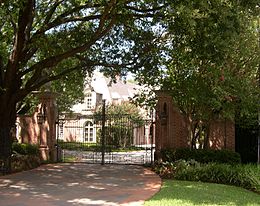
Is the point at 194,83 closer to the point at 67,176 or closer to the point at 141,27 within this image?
the point at 141,27

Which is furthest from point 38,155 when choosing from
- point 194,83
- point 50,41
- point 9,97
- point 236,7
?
point 236,7

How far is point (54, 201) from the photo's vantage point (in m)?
10.2

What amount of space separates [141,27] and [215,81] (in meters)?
3.97

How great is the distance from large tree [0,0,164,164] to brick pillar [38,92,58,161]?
1.62m

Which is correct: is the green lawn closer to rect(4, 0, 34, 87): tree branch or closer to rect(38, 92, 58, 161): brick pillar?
rect(4, 0, 34, 87): tree branch

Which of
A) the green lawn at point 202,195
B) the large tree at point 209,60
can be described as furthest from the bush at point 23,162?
the green lawn at point 202,195

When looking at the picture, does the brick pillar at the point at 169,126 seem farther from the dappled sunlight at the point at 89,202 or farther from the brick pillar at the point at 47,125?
the dappled sunlight at the point at 89,202

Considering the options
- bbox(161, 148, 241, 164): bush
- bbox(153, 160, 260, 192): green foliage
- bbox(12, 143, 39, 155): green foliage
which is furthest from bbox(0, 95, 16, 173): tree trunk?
bbox(161, 148, 241, 164): bush

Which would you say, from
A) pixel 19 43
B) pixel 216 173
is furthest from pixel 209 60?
pixel 19 43

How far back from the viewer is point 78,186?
12.8m

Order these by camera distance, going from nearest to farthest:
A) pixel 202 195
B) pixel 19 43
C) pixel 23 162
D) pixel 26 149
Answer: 1. pixel 202 195
2. pixel 19 43
3. pixel 23 162
4. pixel 26 149

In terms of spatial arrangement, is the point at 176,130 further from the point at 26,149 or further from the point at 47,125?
the point at 26,149

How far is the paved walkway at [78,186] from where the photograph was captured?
1034cm

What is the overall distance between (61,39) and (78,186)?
23.5ft
